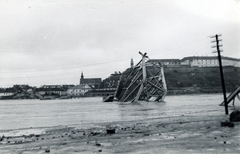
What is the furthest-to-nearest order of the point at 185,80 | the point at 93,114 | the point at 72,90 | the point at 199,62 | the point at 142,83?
the point at 72,90 → the point at 199,62 → the point at 185,80 → the point at 142,83 → the point at 93,114

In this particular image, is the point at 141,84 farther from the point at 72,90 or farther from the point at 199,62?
the point at 72,90

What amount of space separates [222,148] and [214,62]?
512 ft

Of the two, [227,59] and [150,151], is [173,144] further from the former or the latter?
[227,59]

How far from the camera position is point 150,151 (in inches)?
297

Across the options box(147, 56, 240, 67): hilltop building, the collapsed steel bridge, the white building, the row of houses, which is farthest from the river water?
the white building

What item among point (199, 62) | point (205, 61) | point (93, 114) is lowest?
point (93, 114)

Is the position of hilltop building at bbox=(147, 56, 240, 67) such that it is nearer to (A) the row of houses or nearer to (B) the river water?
(A) the row of houses

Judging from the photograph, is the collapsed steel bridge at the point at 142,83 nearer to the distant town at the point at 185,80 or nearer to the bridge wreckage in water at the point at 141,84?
the bridge wreckage in water at the point at 141,84

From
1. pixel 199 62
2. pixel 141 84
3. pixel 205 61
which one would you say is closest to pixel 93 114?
pixel 141 84

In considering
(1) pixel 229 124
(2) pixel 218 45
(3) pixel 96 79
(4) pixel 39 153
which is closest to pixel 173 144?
(4) pixel 39 153

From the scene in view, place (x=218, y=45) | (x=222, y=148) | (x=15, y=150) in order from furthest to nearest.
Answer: (x=218, y=45) < (x=15, y=150) < (x=222, y=148)

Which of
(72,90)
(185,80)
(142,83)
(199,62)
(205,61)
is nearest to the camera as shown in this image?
(142,83)

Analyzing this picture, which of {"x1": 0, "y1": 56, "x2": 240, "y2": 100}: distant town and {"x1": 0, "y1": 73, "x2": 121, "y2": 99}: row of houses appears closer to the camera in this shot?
{"x1": 0, "y1": 56, "x2": 240, "y2": 100}: distant town

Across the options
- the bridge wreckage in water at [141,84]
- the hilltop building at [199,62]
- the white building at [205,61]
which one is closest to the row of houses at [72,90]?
the hilltop building at [199,62]
